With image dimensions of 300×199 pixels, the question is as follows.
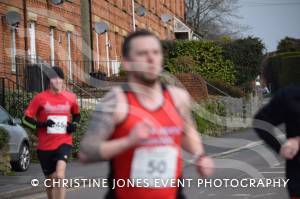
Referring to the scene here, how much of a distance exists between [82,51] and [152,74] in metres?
31.0

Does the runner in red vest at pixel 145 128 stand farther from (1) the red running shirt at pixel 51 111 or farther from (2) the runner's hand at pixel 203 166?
(1) the red running shirt at pixel 51 111

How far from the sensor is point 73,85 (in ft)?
89.4

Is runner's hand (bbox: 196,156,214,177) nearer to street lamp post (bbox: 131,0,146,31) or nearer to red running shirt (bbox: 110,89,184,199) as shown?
red running shirt (bbox: 110,89,184,199)

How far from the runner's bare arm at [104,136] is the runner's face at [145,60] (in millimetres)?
213

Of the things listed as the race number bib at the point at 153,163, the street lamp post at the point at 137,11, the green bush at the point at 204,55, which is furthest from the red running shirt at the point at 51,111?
the street lamp post at the point at 137,11

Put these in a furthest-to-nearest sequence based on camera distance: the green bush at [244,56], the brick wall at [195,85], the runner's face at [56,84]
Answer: the green bush at [244,56], the brick wall at [195,85], the runner's face at [56,84]

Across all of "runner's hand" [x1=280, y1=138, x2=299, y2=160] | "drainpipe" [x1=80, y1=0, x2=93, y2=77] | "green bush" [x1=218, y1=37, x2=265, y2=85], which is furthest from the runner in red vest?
"green bush" [x1=218, y1=37, x2=265, y2=85]

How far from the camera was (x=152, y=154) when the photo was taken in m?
4.93

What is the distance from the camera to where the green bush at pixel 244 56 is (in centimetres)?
4688

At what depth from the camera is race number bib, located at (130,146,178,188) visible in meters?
4.91

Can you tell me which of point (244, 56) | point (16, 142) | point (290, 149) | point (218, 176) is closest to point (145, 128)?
point (290, 149)

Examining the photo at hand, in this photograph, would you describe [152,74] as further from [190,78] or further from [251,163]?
[190,78]

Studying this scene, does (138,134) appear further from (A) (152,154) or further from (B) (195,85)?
(B) (195,85)

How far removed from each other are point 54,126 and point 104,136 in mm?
6259
